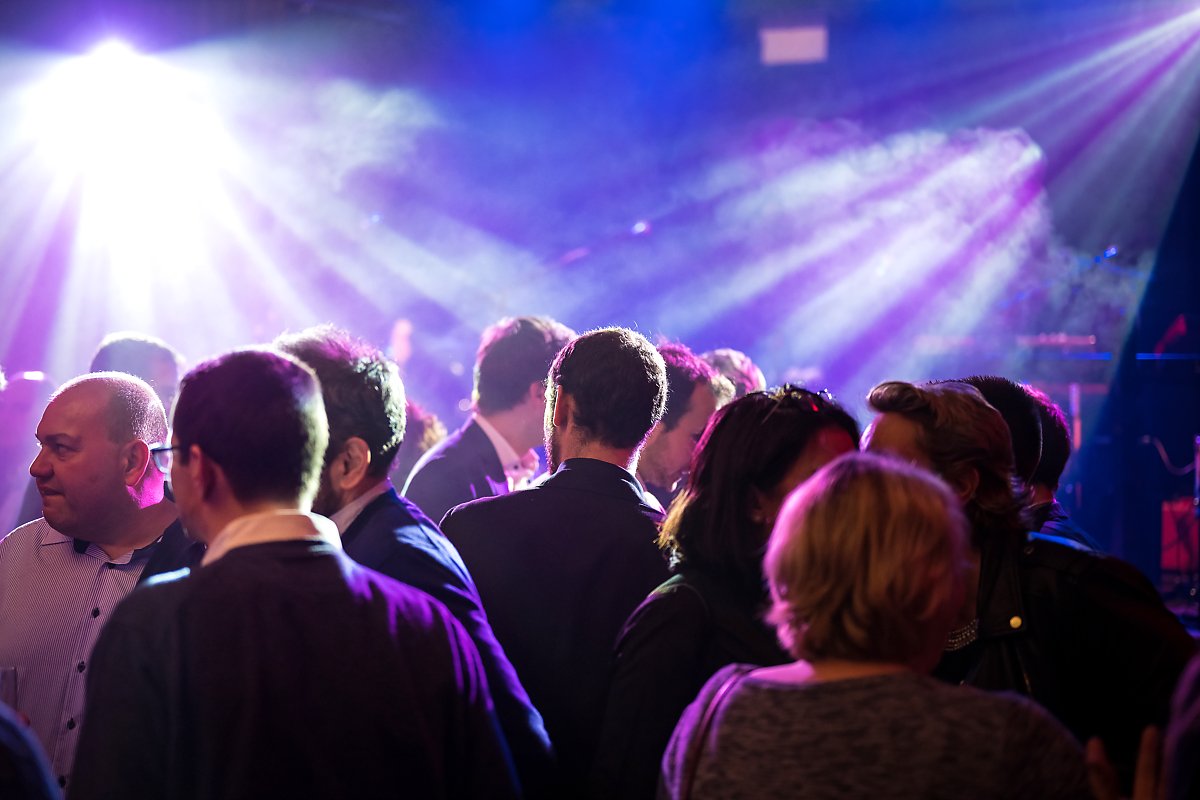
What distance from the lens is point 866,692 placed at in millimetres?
1396

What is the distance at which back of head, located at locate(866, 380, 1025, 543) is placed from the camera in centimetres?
221

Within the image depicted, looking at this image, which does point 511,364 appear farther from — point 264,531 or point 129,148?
point 129,148

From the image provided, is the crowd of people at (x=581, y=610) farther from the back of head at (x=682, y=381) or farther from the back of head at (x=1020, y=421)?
the back of head at (x=682, y=381)

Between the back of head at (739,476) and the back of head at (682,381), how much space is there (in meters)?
1.53

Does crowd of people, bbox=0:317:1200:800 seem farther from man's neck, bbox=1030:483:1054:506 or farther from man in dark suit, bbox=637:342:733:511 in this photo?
man in dark suit, bbox=637:342:733:511

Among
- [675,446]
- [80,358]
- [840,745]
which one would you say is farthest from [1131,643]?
[80,358]

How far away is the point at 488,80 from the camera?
10.1 meters

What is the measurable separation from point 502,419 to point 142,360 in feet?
5.89

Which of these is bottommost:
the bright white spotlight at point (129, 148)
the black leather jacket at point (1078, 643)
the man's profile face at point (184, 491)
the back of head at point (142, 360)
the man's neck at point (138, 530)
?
the black leather jacket at point (1078, 643)

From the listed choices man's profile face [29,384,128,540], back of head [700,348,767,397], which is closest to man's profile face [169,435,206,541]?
man's profile face [29,384,128,540]

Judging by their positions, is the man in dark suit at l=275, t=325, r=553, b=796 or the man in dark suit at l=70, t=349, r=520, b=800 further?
the man in dark suit at l=275, t=325, r=553, b=796

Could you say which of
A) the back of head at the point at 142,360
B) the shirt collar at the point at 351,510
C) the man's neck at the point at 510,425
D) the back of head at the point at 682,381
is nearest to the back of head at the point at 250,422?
the shirt collar at the point at 351,510

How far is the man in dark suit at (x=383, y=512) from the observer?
202 centimetres

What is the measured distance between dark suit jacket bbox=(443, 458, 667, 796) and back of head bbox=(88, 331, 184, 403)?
8.89 ft
